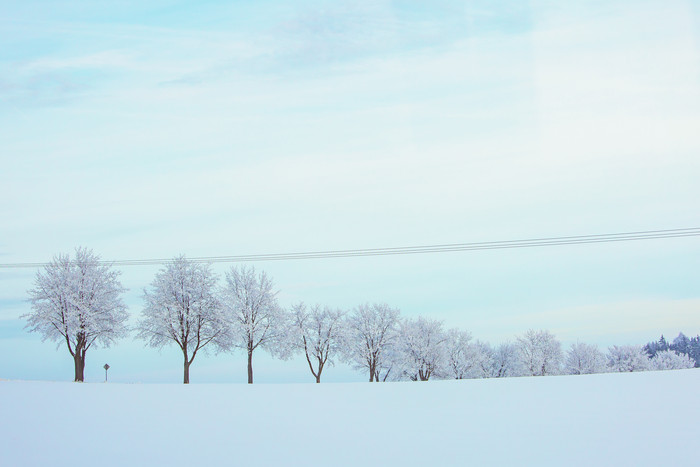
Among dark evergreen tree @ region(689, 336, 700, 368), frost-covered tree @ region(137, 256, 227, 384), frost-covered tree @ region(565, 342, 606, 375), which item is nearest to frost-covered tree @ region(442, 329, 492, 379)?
frost-covered tree @ region(565, 342, 606, 375)

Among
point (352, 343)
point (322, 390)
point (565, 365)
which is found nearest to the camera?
point (322, 390)

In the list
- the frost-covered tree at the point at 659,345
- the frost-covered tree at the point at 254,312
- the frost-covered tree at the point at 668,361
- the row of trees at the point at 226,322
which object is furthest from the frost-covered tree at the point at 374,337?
the frost-covered tree at the point at 659,345

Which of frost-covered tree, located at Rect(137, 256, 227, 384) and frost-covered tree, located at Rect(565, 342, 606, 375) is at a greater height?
frost-covered tree, located at Rect(137, 256, 227, 384)

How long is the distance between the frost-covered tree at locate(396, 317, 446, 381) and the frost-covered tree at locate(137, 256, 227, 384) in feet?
123

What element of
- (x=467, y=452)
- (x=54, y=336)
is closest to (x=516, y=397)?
(x=467, y=452)

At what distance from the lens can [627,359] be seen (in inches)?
4186

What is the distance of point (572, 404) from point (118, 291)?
149 ft

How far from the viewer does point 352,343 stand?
253 feet

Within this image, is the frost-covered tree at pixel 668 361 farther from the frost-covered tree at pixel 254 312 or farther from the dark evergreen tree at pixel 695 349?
the frost-covered tree at pixel 254 312

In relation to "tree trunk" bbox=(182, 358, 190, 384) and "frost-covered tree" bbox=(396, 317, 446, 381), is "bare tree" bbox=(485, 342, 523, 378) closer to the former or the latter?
"frost-covered tree" bbox=(396, 317, 446, 381)

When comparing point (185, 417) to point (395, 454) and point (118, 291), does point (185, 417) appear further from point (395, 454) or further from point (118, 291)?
point (118, 291)

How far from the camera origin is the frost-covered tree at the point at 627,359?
345 feet

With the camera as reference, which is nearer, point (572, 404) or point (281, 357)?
point (572, 404)

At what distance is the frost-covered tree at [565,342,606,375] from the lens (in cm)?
10275
